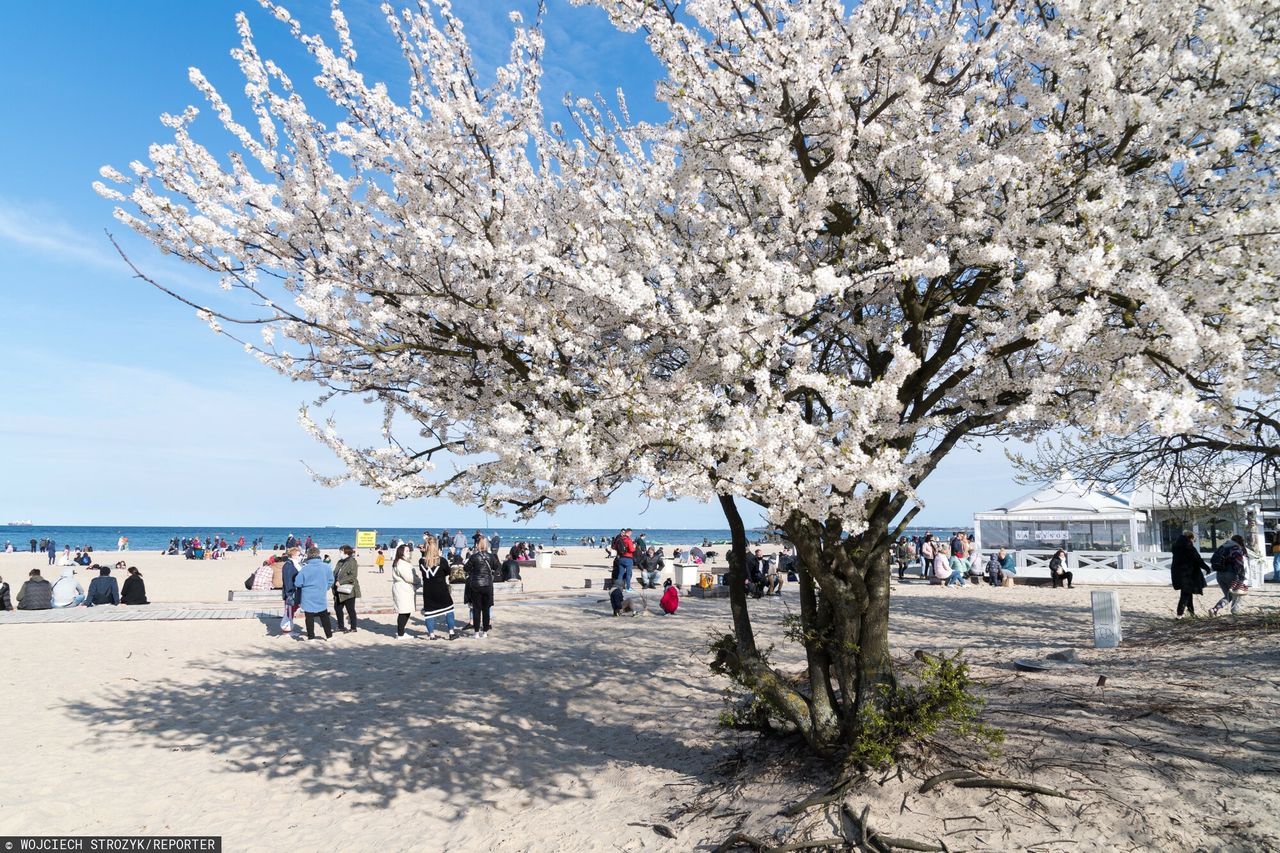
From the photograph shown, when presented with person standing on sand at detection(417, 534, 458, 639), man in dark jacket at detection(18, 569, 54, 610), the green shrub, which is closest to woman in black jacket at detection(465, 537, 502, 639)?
person standing on sand at detection(417, 534, 458, 639)

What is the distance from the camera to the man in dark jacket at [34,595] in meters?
18.2

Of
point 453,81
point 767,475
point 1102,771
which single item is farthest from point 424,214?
point 1102,771

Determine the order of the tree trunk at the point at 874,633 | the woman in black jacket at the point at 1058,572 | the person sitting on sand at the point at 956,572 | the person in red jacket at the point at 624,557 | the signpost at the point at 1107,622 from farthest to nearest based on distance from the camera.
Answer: the person sitting on sand at the point at 956,572 < the woman in black jacket at the point at 1058,572 < the person in red jacket at the point at 624,557 < the signpost at the point at 1107,622 < the tree trunk at the point at 874,633

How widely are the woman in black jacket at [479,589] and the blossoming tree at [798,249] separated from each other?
27.7ft

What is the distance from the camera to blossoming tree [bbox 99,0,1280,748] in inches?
192

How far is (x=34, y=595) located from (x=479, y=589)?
12.1 m

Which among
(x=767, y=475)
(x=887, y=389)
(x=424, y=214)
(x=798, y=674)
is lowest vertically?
(x=798, y=674)

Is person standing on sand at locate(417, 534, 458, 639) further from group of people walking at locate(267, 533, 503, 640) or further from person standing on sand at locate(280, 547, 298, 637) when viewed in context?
person standing on sand at locate(280, 547, 298, 637)

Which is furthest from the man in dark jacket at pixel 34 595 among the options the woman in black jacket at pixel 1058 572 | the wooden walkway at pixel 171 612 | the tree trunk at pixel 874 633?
the woman in black jacket at pixel 1058 572

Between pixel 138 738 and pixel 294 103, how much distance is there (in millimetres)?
7890

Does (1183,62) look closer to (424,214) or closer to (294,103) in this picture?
(424,214)

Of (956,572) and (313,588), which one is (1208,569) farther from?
(313,588)

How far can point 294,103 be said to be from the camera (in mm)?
6059

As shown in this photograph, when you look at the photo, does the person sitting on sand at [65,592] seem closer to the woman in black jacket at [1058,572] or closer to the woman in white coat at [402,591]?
the woman in white coat at [402,591]
